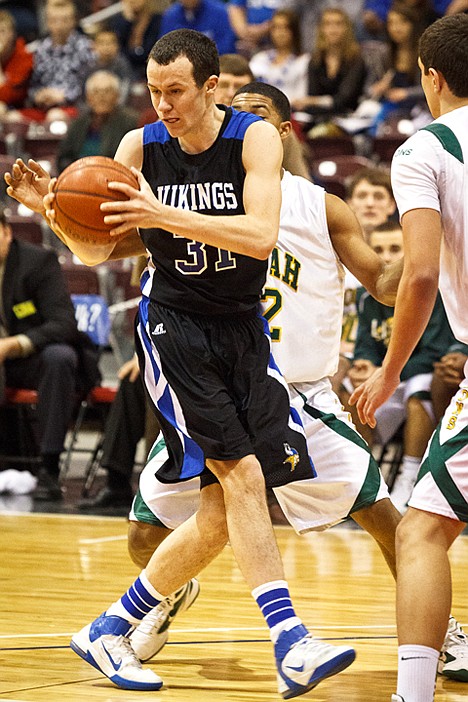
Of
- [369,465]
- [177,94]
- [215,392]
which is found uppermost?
[177,94]

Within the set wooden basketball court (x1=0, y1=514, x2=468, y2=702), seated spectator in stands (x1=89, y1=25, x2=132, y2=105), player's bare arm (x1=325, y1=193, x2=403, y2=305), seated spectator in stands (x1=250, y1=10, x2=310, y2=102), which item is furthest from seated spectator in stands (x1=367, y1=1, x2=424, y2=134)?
player's bare arm (x1=325, y1=193, x2=403, y2=305)

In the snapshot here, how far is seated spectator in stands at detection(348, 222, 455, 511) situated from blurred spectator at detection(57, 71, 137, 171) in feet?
12.0

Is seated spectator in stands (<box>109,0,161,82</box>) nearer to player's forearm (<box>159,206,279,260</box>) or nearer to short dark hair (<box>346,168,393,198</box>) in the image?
short dark hair (<box>346,168,393,198</box>)

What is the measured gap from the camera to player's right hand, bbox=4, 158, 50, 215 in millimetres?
3932

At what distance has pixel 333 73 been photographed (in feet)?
37.3

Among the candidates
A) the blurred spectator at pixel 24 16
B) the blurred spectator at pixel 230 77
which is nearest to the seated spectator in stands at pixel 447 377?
the blurred spectator at pixel 230 77

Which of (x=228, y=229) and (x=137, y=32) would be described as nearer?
(x=228, y=229)

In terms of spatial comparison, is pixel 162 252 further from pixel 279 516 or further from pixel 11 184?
pixel 279 516

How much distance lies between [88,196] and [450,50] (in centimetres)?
109

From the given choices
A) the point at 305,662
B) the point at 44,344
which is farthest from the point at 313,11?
the point at 305,662

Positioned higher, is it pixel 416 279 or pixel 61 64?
pixel 416 279

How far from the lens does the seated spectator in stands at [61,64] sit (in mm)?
12750

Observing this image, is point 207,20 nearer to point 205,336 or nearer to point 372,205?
point 372,205

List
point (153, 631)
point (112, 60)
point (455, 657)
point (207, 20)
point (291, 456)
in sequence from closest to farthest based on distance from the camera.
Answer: point (291, 456) → point (455, 657) → point (153, 631) → point (207, 20) → point (112, 60)
